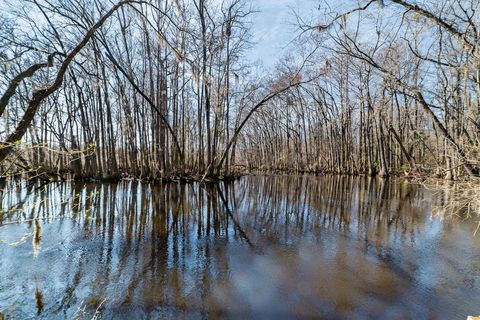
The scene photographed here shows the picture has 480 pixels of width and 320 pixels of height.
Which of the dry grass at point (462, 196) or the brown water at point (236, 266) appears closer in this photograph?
the brown water at point (236, 266)

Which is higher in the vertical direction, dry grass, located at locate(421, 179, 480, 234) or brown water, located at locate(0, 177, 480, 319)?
dry grass, located at locate(421, 179, 480, 234)

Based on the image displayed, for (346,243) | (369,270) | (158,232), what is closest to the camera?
(369,270)

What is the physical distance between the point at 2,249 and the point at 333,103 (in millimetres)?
32427

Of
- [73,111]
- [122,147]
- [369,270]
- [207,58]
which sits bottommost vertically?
[369,270]

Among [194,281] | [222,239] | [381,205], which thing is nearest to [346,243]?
[222,239]

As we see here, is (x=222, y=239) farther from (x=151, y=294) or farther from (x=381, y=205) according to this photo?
(x=381, y=205)

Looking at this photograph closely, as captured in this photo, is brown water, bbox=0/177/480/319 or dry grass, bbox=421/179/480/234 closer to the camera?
brown water, bbox=0/177/480/319

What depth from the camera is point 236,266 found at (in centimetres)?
533

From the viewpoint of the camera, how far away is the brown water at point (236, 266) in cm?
391

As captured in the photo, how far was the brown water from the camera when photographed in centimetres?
391

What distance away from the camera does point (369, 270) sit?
520 cm

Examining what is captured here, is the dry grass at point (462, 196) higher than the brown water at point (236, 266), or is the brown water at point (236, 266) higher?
the dry grass at point (462, 196)

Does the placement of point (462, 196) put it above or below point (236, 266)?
above

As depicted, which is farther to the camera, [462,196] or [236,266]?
[462,196]
